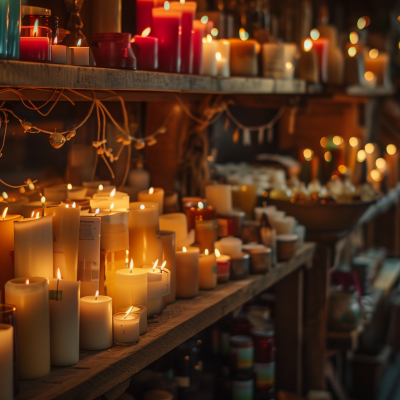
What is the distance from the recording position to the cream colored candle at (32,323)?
93 cm

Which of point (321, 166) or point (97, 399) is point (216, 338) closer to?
point (97, 399)

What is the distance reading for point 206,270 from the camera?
1.48 m

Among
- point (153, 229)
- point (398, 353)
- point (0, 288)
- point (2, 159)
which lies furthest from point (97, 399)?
point (398, 353)

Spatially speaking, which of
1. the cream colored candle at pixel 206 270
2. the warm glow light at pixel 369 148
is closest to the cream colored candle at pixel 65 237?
the cream colored candle at pixel 206 270

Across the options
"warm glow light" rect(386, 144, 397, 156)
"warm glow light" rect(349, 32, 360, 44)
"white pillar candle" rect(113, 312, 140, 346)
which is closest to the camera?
"white pillar candle" rect(113, 312, 140, 346)

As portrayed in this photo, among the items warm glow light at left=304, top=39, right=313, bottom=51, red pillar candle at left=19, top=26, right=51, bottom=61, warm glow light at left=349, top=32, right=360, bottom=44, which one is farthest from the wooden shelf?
warm glow light at left=349, top=32, right=360, bottom=44

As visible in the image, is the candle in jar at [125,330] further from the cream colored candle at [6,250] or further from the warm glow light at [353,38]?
the warm glow light at [353,38]

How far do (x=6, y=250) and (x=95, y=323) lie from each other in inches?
8.5

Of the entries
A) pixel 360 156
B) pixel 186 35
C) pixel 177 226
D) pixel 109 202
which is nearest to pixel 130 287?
pixel 109 202

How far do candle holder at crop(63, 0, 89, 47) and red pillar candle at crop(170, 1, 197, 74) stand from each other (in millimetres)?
243

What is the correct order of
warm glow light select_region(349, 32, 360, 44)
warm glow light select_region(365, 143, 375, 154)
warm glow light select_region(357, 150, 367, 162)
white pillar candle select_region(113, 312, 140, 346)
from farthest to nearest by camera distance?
1. warm glow light select_region(365, 143, 375, 154)
2. warm glow light select_region(349, 32, 360, 44)
3. warm glow light select_region(357, 150, 367, 162)
4. white pillar candle select_region(113, 312, 140, 346)

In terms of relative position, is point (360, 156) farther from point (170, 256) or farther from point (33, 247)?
point (33, 247)

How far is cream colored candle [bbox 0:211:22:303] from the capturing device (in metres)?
1.03

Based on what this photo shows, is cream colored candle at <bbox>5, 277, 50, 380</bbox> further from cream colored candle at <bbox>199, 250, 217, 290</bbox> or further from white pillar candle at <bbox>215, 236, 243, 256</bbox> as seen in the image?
white pillar candle at <bbox>215, 236, 243, 256</bbox>
